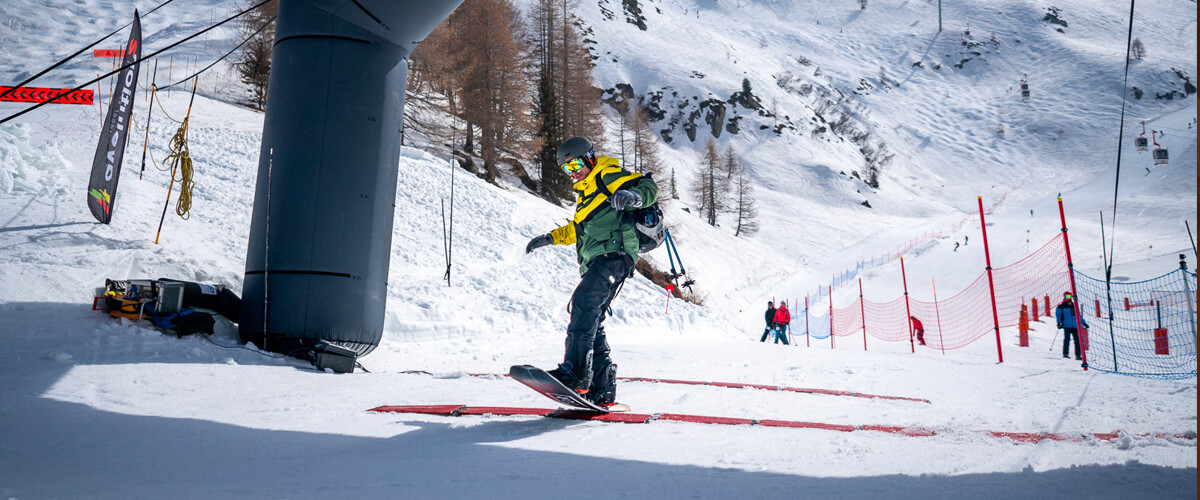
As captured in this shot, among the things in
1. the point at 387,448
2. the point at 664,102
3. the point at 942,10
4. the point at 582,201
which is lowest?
the point at 387,448

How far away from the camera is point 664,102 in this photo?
73.7 m

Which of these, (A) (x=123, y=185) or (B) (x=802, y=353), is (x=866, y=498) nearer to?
(B) (x=802, y=353)

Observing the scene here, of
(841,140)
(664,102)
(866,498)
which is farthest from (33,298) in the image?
(841,140)

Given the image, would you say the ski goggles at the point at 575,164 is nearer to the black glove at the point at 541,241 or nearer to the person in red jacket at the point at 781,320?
the black glove at the point at 541,241

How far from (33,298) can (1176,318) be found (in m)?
23.3

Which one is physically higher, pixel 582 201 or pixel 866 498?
pixel 582 201

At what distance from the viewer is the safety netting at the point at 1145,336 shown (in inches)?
396

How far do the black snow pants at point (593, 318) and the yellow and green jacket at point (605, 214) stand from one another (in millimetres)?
80

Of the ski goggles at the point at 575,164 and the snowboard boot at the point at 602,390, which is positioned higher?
the ski goggles at the point at 575,164

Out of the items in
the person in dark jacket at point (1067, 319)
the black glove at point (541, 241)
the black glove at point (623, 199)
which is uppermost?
the black glove at point (623, 199)

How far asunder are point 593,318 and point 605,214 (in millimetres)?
675

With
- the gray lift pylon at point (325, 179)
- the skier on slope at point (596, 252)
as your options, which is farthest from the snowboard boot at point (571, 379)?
the gray lift pylon at point (325, 179)

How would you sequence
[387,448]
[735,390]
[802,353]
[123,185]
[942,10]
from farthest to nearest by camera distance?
[942,10], [123,185], [802,353], [735,390], [387,448]

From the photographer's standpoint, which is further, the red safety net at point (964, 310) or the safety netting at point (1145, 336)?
the red safety net at point (964, 310)
